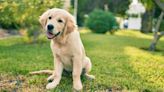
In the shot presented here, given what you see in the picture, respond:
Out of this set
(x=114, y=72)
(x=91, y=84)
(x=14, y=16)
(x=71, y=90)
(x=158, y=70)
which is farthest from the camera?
(x=14, y=16)

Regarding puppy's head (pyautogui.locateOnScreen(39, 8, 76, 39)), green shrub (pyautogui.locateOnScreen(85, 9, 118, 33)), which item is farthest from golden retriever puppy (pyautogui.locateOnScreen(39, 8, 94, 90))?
green shrub (pyautogui.locateOnScreen(85, 9, 118, 33))

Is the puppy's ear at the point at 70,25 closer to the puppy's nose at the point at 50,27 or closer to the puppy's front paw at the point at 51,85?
the puppy's nose at the point at 50,27

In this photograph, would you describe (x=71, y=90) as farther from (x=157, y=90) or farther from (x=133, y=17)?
(x=133, y=17)

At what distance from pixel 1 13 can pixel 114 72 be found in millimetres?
6522

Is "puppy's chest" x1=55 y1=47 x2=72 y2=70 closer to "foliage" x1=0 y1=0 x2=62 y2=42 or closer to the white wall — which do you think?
"foliage" x1=0 y1=0 x2=62 y2=42

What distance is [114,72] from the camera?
7391 mm

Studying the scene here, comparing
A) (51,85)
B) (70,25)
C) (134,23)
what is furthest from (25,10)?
(134,23)

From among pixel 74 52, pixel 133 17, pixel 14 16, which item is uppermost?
pixel 74 52

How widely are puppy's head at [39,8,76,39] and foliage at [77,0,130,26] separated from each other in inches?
1399

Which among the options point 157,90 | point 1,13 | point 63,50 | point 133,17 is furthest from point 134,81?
point 133,17

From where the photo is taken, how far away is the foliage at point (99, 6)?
41.6 m

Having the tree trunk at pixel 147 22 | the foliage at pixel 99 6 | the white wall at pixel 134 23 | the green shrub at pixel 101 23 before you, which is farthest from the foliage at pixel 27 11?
the white wall at pixel 134 23

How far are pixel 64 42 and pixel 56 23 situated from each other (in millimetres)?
360

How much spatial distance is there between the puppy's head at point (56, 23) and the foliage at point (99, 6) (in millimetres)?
35534
